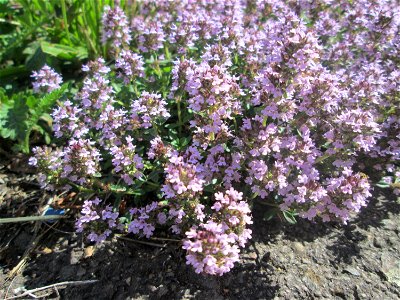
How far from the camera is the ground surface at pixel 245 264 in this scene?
Answer: 117 inches

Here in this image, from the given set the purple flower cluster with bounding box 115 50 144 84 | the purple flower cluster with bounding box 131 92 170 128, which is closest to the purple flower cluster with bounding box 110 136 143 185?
the purple flower cluster with bounding box 131 92 170 128

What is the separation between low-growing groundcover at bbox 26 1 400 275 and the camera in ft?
9.11

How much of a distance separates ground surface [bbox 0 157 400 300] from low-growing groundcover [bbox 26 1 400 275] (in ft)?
0.57

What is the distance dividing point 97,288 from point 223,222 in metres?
1.13

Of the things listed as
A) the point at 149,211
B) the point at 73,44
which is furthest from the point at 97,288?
the point at 73,44

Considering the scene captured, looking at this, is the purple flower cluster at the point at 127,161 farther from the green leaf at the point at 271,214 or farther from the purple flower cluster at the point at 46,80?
the purple flower cluster at the point at 46,80

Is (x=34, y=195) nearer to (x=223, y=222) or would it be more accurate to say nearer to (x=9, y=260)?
(x=9, y=260)

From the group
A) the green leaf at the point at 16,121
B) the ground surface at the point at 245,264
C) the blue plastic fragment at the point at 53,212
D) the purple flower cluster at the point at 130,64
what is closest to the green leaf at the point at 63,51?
the green leaf at the point at 16,121

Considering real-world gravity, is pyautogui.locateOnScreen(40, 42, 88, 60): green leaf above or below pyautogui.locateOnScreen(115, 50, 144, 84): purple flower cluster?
below

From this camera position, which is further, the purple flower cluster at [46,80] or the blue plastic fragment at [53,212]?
the purple flower cluster at [46,80]

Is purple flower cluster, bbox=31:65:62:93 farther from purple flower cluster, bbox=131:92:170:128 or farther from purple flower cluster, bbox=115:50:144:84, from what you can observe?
purple flower cluster, bbox=131:92:170:128

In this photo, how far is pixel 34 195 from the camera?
3.80 metres

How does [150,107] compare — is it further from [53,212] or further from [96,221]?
[53,212]

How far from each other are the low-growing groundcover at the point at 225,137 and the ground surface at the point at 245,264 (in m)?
0.18
